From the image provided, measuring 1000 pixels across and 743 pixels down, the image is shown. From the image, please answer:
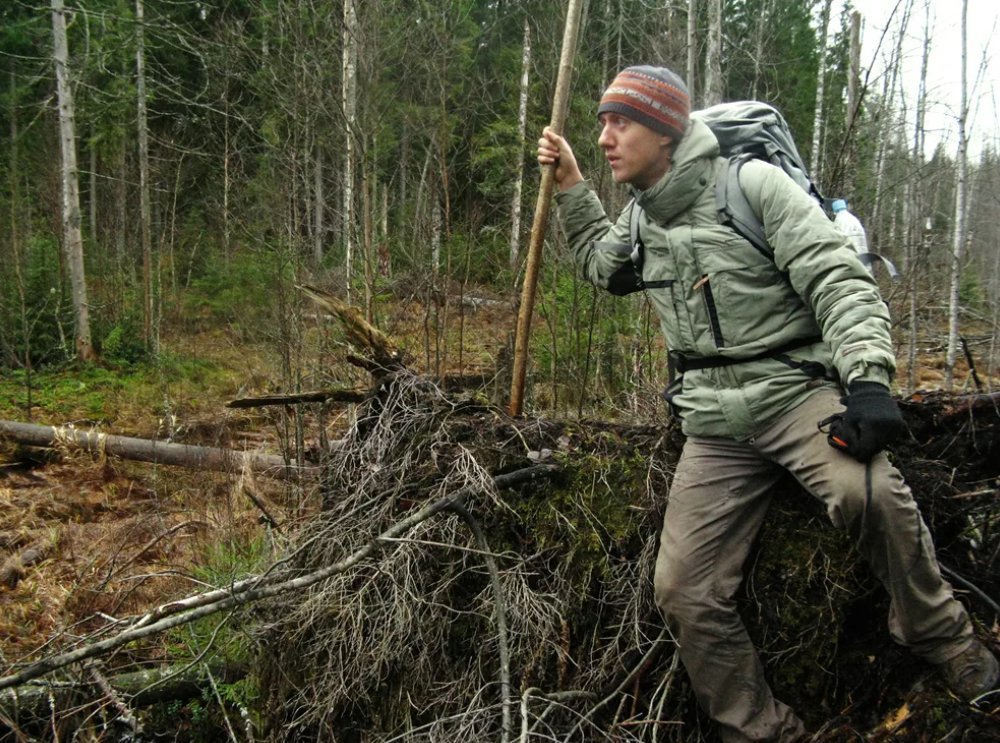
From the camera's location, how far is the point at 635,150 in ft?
9.41

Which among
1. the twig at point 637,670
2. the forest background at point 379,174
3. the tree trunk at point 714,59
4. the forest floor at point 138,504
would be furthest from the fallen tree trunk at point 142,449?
the tree trunk at point 714,59

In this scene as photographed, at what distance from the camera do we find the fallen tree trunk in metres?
7.10

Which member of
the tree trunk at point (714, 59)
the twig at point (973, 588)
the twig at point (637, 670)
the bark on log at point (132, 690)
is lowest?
the bark on log at point (132, 690)

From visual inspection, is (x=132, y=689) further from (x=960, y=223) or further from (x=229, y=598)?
(x=960, y=223)

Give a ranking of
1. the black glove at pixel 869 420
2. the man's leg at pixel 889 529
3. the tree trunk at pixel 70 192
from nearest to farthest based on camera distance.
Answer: the black glove at pixel 869 420, the man's leg at pixel 889 529, the tree trunk at pixel 70 192

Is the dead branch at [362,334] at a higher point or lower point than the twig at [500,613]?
higher

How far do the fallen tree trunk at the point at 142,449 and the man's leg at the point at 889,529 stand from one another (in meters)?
5.13

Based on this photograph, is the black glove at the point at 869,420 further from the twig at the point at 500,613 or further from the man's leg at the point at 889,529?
the twig at the point at 500,613

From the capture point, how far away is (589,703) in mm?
2936

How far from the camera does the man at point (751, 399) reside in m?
2.42

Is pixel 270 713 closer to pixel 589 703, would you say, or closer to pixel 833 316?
pixel 589 703

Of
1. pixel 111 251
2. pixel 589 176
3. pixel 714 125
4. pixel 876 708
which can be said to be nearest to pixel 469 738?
pixel 876 708

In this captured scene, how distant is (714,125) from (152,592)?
15.9 ft

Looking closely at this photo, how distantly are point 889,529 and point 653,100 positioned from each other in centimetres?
173
